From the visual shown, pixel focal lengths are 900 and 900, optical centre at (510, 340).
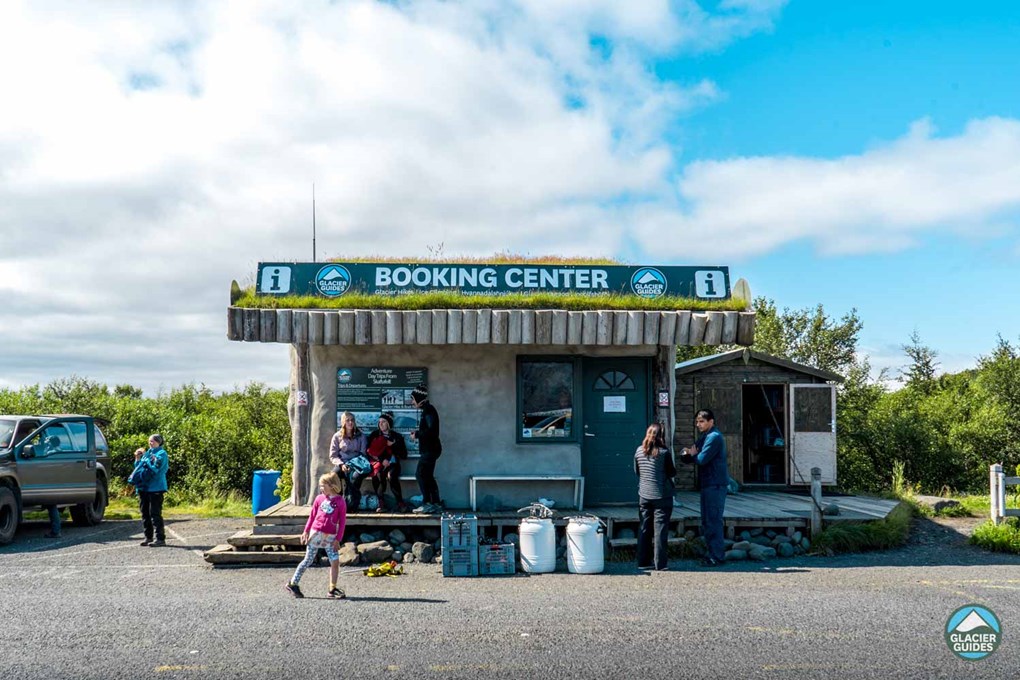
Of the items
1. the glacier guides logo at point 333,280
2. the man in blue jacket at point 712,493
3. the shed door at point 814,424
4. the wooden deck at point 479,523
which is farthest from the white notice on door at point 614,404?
the shed door at point 814,424

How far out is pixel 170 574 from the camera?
11.1 m

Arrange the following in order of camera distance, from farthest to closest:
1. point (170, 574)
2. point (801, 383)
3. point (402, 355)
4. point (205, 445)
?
point (205, 445) < point (801, 383) < point (402, 355) < point (170, 574)

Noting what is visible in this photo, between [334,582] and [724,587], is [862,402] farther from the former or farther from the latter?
[334,582]

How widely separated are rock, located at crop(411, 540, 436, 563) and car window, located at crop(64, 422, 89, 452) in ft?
24.2

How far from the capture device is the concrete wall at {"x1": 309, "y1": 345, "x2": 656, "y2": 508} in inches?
521

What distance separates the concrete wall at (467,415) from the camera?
1323 cm

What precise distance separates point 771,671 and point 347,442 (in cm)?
728

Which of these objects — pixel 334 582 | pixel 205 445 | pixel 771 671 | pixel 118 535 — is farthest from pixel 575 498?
pixel 205 445

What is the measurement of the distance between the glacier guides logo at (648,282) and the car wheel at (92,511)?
33.8 feet

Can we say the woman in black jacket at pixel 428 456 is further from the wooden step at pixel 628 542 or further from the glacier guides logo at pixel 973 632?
the glacier guides logo at pixel 973 632

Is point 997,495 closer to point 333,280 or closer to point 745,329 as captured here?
point 745,329

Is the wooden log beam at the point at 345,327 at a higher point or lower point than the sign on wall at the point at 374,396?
higher

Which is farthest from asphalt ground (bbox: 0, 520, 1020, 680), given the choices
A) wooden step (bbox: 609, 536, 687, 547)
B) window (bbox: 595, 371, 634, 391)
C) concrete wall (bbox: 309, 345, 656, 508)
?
window (bbox: 595, 371, 634, 391)

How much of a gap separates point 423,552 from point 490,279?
429 centimetres
